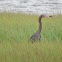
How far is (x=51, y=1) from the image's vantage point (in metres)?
21.4

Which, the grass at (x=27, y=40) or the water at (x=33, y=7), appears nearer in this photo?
the grass at (x=27, y=40)

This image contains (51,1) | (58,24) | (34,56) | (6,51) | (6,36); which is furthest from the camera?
(51,1)

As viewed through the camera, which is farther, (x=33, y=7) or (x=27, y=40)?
(x=33, y=7)

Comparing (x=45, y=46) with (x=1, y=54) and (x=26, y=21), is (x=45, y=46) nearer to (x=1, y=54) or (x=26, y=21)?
(x=1, y=54)

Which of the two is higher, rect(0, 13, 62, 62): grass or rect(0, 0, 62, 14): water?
rect(0, 13, 62, 62): grass

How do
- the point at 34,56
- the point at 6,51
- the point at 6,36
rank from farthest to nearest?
the point at 6,36
the point at 6,51
the point at 34,56

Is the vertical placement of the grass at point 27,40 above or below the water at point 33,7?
above

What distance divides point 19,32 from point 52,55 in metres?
3.13

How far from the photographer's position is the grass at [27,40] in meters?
4.92

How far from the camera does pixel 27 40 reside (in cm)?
682

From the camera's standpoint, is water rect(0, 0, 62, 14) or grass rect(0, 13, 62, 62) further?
water rect(0, 0, 62, 14)

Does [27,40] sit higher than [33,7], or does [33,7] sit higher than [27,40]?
[27,40]

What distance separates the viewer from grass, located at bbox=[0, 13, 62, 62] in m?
4.92

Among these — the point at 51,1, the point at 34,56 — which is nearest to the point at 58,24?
the point at 34,56
